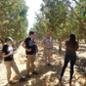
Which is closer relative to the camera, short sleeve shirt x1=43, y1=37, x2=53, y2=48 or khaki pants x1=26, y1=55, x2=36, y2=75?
khaki pants x1=26, y1=55, x2=36, y2=75

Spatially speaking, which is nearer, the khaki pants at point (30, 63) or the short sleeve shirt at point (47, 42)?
the khaki pants at point (30, 63)

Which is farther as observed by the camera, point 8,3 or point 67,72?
point 8,3

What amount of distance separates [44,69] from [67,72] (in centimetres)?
113

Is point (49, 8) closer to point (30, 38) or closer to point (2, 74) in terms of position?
point (2, 74)

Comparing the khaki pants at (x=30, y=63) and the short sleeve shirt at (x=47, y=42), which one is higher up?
the short sleeve shirt at (x=47, y=42)

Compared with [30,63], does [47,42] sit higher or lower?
higher

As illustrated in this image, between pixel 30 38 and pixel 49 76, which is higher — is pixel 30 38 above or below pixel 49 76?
above

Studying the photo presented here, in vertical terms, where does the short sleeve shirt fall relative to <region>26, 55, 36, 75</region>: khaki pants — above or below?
above

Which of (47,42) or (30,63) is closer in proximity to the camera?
(30,63)

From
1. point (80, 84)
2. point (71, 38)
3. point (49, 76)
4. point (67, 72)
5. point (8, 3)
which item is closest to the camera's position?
point (71, 38)

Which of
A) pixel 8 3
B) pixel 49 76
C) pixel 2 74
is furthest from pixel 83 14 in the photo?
pixel 8 3

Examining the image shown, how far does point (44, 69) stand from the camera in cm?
1488

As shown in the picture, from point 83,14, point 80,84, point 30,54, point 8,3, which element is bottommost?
point 80,84

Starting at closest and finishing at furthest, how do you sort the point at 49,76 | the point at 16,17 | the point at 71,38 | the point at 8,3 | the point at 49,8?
the point at 71,38
the point at 49,76
the point at 8,3
the point at 49,8
the point at 16,17
